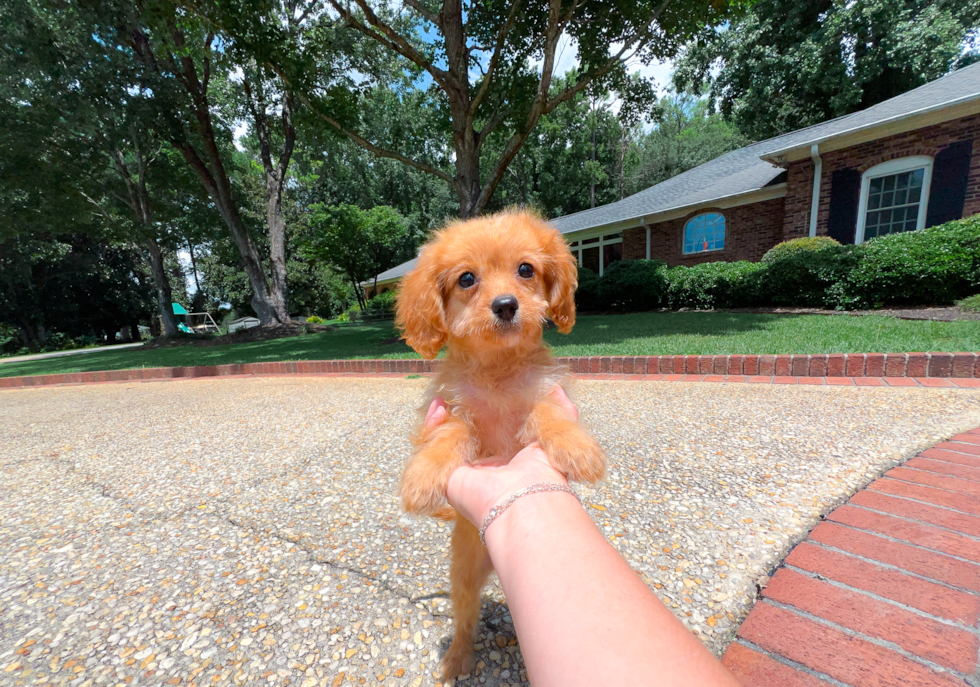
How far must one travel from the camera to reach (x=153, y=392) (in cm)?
818

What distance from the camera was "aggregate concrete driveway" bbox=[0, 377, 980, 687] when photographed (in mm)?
1797

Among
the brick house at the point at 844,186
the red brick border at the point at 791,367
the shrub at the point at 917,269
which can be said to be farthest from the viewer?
the brick house at the point at 844,186

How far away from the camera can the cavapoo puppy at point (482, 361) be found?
1570mm

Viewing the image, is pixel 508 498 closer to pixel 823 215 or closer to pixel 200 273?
pixel 823 215

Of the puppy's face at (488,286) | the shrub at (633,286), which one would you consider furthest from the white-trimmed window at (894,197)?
the puppy's face at (488,286)

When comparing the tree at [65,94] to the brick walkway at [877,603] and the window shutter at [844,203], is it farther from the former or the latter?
the window shutter at [844,203]

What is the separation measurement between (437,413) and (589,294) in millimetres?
15159

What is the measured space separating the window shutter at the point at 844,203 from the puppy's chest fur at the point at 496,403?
16617mm

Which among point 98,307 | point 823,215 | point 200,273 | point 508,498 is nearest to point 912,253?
point 823,215

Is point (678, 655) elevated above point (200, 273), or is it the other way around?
point (200, 273)

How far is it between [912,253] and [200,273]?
6288cm

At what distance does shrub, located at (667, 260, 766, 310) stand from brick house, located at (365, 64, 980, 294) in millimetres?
3914

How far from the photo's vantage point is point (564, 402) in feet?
5.92

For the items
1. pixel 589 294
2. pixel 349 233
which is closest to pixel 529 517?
pixel 589 294
